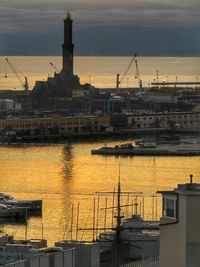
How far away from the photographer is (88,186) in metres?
13.1

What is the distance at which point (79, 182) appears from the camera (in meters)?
13.5

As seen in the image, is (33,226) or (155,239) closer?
(155,239)

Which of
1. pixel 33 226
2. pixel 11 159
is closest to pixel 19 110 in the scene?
pixel 11 159

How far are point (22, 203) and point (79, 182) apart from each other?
2660 millimetres

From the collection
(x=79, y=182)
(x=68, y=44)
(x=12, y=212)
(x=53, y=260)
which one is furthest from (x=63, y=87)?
(x=53, y=260)

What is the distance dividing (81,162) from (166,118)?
31.2ft

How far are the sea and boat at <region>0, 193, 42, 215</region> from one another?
0.10 metres

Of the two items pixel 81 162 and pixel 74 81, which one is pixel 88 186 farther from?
pixel 74 81

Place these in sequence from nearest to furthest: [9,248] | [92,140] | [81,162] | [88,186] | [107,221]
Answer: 1. [9,248]
2. [107,221]
3. [88,186]
4. [81,162]
5. [92,140]

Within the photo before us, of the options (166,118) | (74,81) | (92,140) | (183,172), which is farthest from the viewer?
(74,81)

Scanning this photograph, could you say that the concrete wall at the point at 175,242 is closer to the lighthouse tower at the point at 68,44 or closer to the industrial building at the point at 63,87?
the industrial building at the point at 63,87

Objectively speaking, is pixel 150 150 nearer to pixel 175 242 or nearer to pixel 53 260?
pixel 53 260

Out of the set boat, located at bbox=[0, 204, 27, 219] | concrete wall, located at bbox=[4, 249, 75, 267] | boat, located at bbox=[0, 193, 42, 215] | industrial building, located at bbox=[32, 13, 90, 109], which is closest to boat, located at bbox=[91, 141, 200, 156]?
boat, located at bbox=[0, 193, 42, 215]

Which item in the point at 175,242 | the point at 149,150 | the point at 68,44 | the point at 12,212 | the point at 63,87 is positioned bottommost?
the point at 12,212
